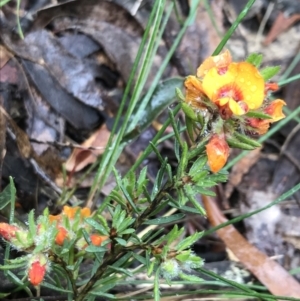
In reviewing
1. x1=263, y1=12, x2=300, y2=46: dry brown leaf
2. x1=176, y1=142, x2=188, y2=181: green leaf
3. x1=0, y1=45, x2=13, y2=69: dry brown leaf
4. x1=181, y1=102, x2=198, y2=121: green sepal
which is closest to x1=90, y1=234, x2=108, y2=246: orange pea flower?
x1=176, y1=142, x2=188, y2=181: green leaf

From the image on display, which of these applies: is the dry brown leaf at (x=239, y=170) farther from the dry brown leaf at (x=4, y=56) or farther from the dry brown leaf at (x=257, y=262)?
the dry brown leaf at (x=4, y=56)

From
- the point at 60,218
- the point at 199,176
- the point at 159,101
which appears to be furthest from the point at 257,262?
the point at 199,176

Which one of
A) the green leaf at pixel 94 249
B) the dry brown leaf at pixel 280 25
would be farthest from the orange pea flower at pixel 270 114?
the dry brown leaf at pixel 280 25

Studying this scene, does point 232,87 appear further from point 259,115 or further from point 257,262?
point 257,262

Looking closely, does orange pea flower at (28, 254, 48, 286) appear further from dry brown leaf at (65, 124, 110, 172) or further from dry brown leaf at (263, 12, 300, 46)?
dry brown leaf at (263, 12, 300, 46)

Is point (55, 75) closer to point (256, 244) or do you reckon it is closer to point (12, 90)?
point (12, 90)

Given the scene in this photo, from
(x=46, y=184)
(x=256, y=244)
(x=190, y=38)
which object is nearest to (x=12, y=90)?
(x=46, y=184)
